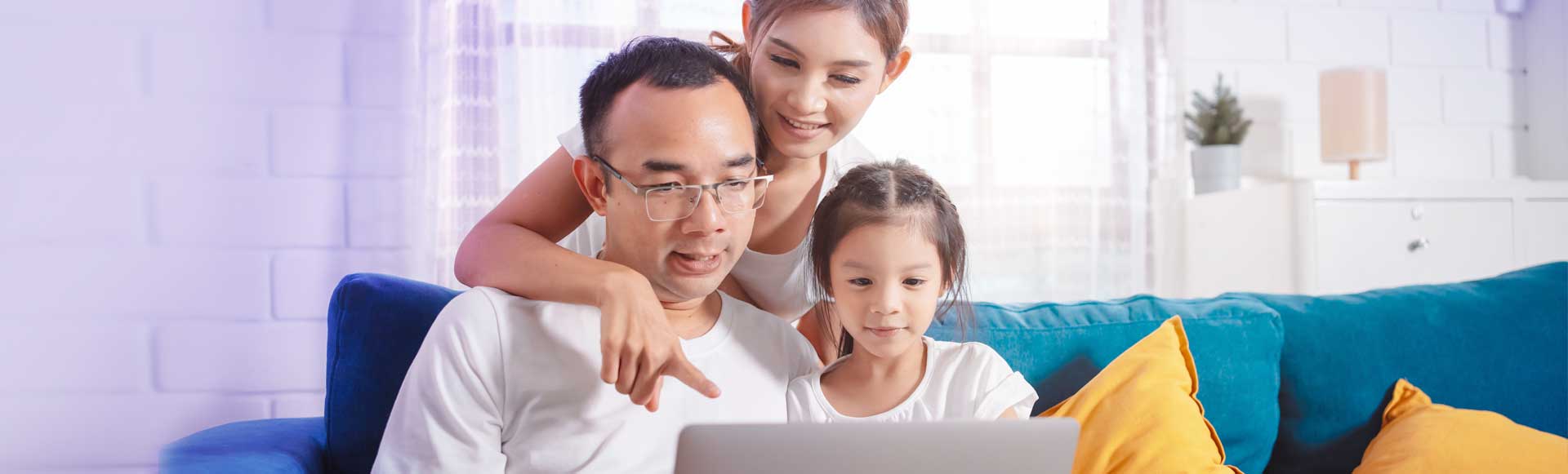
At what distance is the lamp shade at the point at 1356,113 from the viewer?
2.89 m

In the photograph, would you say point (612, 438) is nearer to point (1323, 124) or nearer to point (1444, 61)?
point (1323, 124)

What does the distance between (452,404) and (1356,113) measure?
108 inches

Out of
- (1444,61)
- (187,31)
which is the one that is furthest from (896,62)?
(1444,61)

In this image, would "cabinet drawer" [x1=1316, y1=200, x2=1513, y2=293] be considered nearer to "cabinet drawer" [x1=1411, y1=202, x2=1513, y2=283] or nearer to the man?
"cabinet drawer" [x1=1411, y1=202, x2=1513, y2=283]

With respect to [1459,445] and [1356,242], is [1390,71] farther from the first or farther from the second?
[1459,445]

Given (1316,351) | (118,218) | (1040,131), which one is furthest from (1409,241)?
(118,218)

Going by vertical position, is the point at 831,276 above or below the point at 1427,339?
above

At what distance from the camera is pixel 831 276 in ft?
4.37

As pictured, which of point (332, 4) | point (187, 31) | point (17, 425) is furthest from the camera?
point (332, 4)

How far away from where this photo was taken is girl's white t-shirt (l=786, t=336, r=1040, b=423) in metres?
1.30

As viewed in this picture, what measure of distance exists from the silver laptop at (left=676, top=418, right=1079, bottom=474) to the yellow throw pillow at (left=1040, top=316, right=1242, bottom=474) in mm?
652

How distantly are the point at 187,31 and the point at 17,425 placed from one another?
32 cm

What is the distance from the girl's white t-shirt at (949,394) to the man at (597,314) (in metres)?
0.14

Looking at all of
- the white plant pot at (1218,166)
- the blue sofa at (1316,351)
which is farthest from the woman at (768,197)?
the white plant pot at (1218,166)
